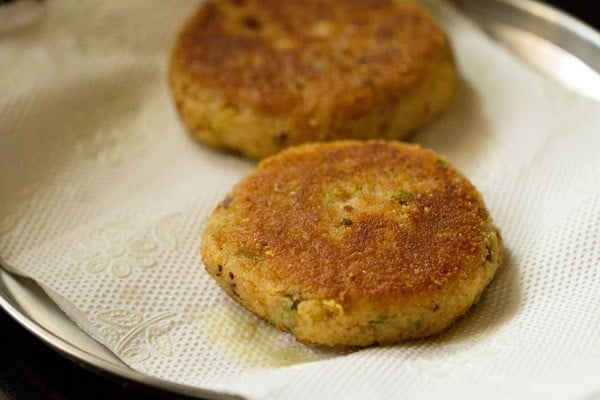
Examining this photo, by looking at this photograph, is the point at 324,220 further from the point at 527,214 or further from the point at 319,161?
the point at 527,214

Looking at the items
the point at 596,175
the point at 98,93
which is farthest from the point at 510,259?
the point at 98,93

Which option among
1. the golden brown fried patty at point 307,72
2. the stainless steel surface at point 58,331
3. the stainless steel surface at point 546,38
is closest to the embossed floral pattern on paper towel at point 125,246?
the stainless steel surface at point 58,331

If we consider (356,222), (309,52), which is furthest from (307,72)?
(356,222)

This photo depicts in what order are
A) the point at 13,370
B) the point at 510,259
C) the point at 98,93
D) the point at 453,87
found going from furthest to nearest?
1. the point at 98,93
2. the point at 453,87
3. the point at 510,259
4. the point at 13,370

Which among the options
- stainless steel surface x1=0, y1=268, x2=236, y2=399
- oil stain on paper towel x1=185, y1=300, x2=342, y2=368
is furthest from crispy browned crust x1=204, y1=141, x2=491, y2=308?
stainless steel surface x1=0, y1=268, x2=236, y2=399

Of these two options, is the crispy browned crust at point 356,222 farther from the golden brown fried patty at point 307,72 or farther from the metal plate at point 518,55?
the metal plate at point 518,55
